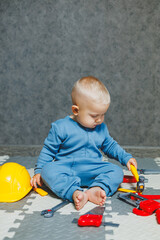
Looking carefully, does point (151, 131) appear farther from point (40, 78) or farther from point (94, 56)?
point (40, 78)

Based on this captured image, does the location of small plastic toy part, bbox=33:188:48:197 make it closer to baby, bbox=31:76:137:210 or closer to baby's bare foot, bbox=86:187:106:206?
baby, bbox=31:76:137:210

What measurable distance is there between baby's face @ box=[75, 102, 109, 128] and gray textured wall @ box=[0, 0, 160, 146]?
580 millimetres

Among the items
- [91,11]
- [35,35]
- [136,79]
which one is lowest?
[136,79]

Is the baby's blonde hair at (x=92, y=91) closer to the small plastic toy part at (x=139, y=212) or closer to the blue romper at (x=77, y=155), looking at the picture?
the blue romper at (x=77, y=155)

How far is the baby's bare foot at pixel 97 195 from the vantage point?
926 millimetres

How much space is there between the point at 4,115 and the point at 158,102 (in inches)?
33.0

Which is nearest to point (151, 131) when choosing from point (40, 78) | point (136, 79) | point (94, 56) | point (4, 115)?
point (136, 79)

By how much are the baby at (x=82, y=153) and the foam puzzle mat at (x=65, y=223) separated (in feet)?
0.17

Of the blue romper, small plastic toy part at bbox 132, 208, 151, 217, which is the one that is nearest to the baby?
the blue romper

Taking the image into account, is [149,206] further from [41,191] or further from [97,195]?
[41,191]

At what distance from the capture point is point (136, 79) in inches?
63.2

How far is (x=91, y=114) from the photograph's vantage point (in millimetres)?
1036

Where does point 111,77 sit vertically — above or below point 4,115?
above

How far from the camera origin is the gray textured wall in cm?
158
